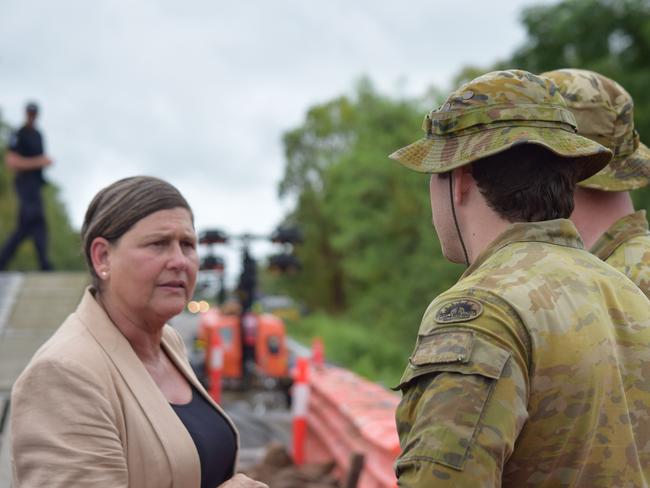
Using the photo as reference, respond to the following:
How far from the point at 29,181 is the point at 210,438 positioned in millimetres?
8790

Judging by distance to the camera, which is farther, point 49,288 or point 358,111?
point 358,111

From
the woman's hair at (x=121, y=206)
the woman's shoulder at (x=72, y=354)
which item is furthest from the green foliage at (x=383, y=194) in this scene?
the woman's shoulder at (x=72, y=354)

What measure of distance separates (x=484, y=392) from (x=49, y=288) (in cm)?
991

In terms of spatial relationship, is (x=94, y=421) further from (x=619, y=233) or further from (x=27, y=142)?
(x=27, y=142)

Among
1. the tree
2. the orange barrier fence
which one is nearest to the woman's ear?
the orange barrier fence

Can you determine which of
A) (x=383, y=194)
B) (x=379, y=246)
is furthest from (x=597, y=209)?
(x=383, y=194)

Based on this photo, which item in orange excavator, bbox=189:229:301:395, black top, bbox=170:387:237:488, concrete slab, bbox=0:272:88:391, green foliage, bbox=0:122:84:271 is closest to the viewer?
black top, bbox=170:387:237:488

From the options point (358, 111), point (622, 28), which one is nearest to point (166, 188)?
point (622, 28)

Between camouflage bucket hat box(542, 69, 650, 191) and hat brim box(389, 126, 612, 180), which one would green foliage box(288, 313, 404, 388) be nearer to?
camouflage bucket hat box(542, 69, 650, 191)

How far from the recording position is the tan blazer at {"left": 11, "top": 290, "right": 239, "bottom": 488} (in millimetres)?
2463

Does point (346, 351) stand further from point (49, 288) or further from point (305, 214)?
point (305, 214)

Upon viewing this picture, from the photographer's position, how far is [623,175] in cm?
323

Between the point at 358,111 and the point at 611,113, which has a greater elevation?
the point at 358,111

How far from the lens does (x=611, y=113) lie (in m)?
3.24
